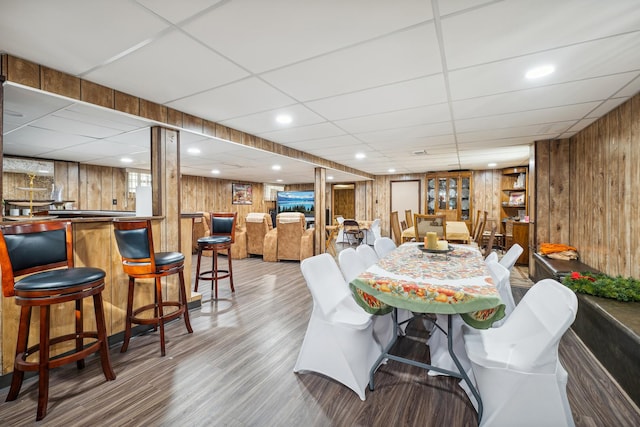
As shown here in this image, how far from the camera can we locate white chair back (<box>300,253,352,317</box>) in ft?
6.28

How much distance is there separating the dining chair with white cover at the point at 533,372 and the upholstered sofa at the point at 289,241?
15.6 ft

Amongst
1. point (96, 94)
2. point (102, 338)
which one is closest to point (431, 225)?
point (102, 338)

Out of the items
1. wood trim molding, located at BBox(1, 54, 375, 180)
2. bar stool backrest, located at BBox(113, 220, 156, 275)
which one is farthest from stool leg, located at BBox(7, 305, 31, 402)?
wood trim molding, located at BBox(1, 54, 375, 180)

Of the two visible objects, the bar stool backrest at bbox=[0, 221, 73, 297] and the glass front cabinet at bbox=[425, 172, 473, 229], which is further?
the glass front cabinet at bbox=[425, 172, 473, 229]

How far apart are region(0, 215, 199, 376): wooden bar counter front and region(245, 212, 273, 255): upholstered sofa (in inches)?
145

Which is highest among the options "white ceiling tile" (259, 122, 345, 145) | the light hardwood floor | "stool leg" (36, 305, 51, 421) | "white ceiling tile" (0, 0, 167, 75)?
"white ceiling tile" (259, 122, 345, 145)

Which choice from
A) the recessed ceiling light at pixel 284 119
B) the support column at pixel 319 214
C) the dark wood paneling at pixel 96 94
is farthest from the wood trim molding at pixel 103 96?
the support column at pixel 319 214

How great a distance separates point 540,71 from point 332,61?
1.64 metres

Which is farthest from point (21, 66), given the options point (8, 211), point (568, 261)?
point (568, 261)

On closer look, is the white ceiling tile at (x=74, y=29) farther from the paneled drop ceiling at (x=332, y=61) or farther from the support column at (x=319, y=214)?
the support column at (x=319, y=214)

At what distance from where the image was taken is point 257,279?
4773 mm

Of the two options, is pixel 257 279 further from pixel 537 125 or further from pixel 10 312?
pixel 537 125

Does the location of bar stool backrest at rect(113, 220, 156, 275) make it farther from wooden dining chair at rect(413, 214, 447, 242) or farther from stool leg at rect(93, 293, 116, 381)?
wooden dining chair at rect(413, 214, 447, 242)

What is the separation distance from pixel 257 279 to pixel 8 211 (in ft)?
15.5
